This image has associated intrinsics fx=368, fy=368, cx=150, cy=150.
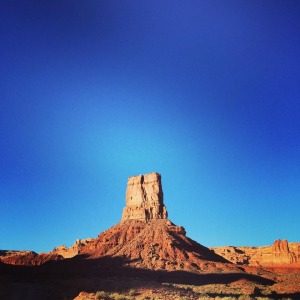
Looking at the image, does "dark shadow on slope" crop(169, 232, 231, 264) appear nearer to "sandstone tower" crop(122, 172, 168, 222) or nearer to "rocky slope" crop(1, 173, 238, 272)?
"rocky slope" crop(1, 173, 238, 272)

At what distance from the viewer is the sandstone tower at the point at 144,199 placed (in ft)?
319

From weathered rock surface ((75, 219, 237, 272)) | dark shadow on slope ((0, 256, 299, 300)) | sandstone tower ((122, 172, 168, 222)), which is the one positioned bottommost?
dark shadow on slope ((0, 256, 299, 300))

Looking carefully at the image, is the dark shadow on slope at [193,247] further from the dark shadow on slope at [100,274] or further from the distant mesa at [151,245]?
the dark shadow on slope at [100,274]

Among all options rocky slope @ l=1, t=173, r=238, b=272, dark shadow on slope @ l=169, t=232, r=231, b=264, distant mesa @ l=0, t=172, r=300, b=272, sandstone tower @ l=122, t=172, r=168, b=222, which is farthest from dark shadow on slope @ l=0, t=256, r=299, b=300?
sandstone tower @ l=122, t=172, r=168, b=222

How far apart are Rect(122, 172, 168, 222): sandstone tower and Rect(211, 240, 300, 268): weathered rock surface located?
42540 millimetres

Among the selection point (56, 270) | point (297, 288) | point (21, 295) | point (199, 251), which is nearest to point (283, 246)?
point (199, 251)

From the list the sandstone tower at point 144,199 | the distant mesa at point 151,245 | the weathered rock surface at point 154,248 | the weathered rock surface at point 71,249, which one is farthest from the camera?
the weathered rock surface at point 71,249

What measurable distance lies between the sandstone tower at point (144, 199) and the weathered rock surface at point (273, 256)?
140 ft

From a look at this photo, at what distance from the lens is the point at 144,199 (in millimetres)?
100688

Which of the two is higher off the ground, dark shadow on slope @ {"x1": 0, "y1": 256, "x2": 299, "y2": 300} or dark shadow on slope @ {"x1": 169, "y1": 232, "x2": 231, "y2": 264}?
dark shadow on slope @ {"x1": 169, "y1": 232, "x2": 231, "y2": 264}

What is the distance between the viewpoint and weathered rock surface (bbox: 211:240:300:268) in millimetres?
115812

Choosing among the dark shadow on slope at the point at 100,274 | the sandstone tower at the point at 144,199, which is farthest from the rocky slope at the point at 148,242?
the dark shadow on slope at the point at 100,274

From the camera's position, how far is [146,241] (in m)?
82.2

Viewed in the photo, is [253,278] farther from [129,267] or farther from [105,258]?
[105,258]
